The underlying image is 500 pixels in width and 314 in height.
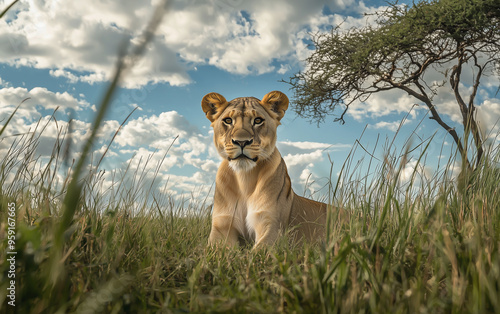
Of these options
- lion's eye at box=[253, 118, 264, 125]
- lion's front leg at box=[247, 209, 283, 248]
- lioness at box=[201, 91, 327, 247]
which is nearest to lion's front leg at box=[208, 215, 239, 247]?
lioness at box=[201, 91, 327, 247]

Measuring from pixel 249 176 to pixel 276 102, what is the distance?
3.00 ft

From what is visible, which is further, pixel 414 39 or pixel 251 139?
pixel 414 39

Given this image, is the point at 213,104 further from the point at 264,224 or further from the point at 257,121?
the point at 264,224

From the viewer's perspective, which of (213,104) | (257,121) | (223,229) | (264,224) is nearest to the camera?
(264,224)

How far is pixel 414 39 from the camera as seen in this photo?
14.5 m

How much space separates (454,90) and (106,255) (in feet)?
53.9

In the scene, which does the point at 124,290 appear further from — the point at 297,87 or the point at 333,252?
the point at 297,87

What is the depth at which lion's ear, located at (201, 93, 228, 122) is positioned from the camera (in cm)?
447

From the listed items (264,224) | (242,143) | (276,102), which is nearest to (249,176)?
(242,143)

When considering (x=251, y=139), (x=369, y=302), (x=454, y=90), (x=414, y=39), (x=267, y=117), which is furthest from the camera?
(x=454, y=90)

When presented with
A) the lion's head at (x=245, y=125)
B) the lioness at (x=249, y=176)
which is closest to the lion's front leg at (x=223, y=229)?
the lioness at (x=249, y=176)

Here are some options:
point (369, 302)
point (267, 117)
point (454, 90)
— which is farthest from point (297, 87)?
point (369, 302)

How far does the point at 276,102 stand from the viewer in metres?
4.53

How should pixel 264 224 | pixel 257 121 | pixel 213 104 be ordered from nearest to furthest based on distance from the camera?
pixel 264 224
pixel 257 121
pixel 213 104
